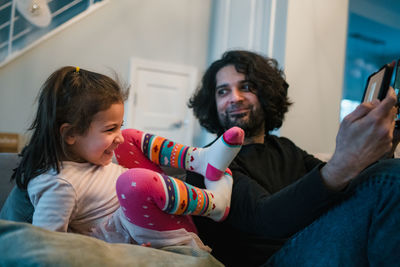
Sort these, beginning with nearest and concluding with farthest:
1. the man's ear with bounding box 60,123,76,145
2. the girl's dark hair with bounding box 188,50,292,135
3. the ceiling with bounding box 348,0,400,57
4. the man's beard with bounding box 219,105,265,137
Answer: the man's ear with bounding box 60,123,76,145, the man's beard with bounding box 219,105,265,137, the girl's dark hair with bounding box 188,50,292,135, the ceiling with bounding box 348,0,400,57

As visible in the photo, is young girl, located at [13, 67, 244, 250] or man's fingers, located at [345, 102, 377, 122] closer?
man's fingers, located at [345, 102, 377, 122]

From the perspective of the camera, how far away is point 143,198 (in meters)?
0.68

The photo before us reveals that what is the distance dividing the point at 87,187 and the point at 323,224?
0.60 metres

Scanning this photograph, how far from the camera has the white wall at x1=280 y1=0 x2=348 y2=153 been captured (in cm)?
222

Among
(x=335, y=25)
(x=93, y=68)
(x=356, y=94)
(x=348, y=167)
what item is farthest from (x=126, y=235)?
(x=356, y=94)

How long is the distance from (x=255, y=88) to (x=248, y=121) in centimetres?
19

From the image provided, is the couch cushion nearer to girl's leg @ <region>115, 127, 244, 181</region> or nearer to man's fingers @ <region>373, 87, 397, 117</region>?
girl's leg @ <region>115, 127, 244, 181</region>

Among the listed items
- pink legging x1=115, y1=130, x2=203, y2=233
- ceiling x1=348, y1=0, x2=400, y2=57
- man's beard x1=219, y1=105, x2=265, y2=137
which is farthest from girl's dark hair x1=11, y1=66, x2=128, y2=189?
ceiling x1=348, y1=0, x2=400, y2=57

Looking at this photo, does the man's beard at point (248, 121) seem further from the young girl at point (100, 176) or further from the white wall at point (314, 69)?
the white wall at point (314, 69)

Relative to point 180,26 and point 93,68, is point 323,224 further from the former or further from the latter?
point 180,26

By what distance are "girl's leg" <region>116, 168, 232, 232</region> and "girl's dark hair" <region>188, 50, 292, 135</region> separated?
0.63 m

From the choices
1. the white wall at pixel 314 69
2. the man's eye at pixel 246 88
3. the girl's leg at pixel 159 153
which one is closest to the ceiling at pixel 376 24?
the white wall at pixel 314 69

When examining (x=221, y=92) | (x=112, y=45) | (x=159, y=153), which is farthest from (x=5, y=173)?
(x=112, y=45)

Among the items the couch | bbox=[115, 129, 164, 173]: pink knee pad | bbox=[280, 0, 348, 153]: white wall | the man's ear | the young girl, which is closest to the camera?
the couch
